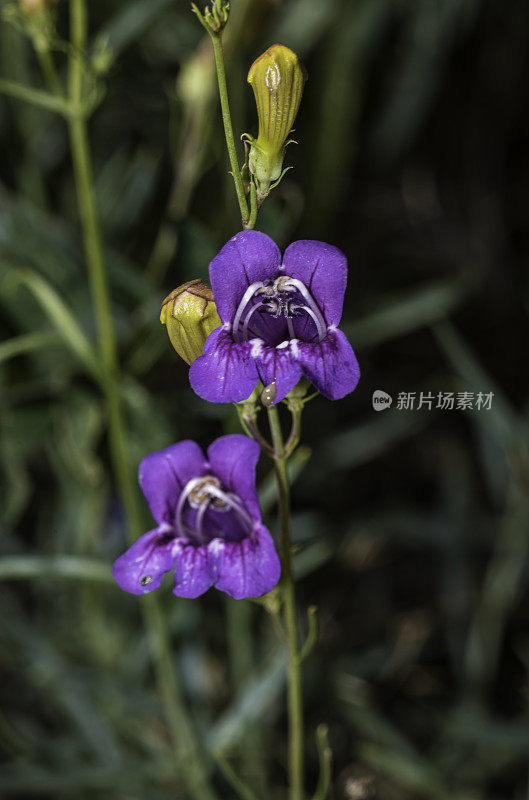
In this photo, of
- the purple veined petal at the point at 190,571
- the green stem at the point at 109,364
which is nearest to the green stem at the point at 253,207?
the purple veined petal at the point at 190,571

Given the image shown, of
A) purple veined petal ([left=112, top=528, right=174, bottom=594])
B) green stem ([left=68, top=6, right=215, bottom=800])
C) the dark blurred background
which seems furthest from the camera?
the dark blurred background

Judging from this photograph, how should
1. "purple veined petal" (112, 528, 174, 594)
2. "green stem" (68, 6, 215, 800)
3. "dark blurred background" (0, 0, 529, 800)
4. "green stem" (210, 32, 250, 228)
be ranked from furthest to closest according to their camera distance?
"dark blurred background" (0, 0, 529, 800)
"green stem" (68, 6, 215, 800)
"purple veined petal" (112, 528, 174, 594)
"green stem" (210, 32, 250, 228)

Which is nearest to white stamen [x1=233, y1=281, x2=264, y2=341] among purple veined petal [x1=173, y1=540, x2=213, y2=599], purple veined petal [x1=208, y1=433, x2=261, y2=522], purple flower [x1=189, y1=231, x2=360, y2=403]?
purple flower [x1=189, y1=231, x2=360, y2=403]

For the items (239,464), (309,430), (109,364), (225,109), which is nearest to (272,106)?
(225,109)

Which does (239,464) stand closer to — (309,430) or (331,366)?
(331,366)

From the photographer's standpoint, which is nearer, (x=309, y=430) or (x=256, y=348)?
(x=256, y=348)

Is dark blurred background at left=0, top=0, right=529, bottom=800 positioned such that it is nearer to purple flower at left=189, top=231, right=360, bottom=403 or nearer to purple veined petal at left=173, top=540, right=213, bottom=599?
purple veined petal at left=173, top=540, right=213, bottom=599
